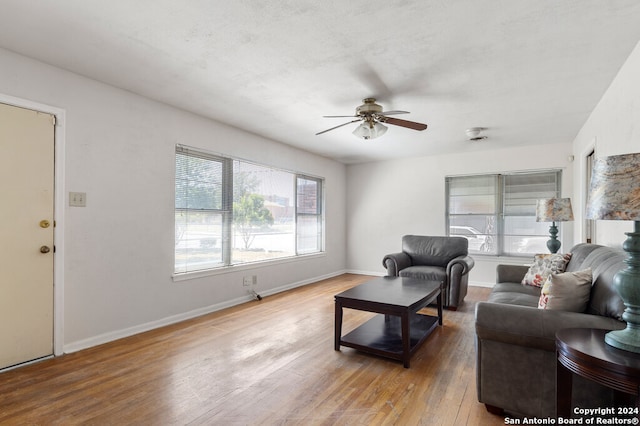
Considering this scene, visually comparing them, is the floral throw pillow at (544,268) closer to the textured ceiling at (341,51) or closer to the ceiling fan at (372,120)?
the textured ceiling at (341,51)

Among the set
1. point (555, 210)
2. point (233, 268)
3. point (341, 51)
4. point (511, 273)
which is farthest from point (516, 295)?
point (233, 268)

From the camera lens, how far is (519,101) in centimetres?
345

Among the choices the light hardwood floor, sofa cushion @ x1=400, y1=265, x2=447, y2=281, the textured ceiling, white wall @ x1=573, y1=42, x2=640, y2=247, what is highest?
the textured ceiling

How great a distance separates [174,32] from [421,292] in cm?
293

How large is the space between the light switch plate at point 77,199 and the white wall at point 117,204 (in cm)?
4

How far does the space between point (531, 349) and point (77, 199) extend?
362 cm

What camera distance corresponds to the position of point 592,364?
4.29 feet

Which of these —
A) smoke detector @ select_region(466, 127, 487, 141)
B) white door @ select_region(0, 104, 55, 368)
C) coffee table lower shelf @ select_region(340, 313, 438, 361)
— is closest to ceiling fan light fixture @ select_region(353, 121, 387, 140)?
smoke detector @ select_region(466, 127, 487, 141)

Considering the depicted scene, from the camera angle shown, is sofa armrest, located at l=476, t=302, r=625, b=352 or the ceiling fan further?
the ceiling fan

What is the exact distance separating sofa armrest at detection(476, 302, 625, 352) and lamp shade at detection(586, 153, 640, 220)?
0.60 m

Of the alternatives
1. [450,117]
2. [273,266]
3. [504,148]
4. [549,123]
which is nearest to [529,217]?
[504,148]

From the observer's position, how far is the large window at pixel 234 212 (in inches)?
153

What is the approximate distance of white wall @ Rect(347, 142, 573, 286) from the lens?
5.38 meters

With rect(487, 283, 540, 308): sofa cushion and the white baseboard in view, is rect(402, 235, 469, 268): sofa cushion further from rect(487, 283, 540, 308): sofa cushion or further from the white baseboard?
the white baseboard
